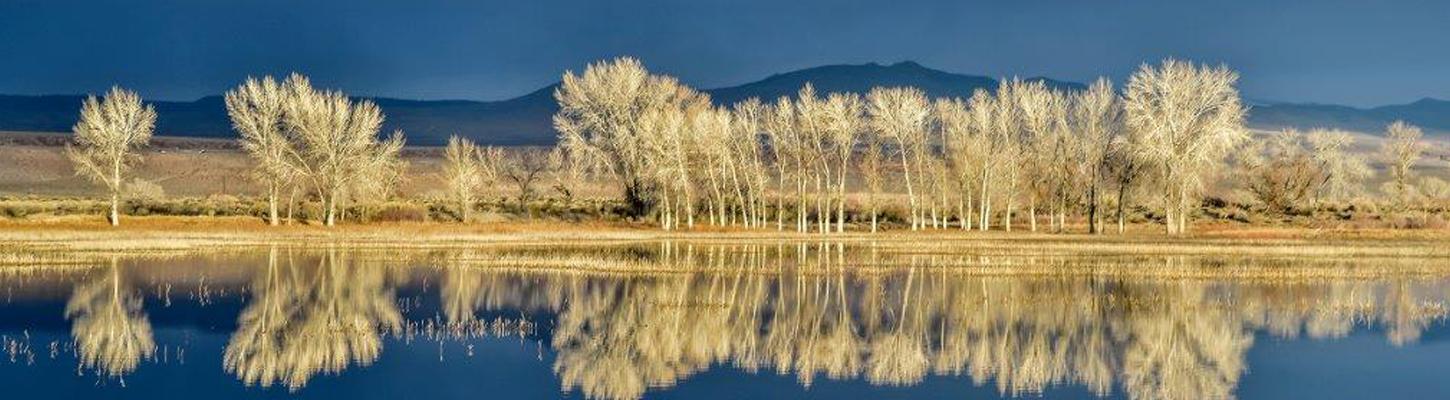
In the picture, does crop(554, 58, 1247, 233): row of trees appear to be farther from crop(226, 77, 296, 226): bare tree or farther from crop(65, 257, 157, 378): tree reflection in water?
crop(65, 257, 157, 378): tree reflection in water

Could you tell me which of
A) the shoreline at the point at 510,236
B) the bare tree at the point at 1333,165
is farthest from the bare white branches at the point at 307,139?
the bare tree at the point at 1333,165

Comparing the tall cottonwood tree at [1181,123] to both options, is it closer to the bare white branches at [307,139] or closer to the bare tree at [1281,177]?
the bare tree at [1281,177]

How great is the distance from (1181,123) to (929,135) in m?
14.9

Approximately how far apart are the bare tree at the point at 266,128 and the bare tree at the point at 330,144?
1.83ft

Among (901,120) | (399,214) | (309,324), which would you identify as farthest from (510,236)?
(309,324)

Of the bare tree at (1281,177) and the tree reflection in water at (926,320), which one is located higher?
the bare tree at (1281,177)

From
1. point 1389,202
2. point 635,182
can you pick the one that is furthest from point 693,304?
point 1389,202

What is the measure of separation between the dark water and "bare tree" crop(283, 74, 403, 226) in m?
30.0

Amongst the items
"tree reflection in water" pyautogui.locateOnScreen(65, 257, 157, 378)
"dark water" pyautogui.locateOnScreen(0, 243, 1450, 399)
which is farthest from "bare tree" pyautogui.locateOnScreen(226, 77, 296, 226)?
"tree reflection in water" pyautogui.locateOnScreen(65, 257, 157, 378)

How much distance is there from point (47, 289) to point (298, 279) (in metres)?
6.23

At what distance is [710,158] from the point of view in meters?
71.4

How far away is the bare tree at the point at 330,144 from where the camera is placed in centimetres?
7062

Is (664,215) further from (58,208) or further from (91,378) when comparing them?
(91,378)

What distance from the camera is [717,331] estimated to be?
25.0 m
